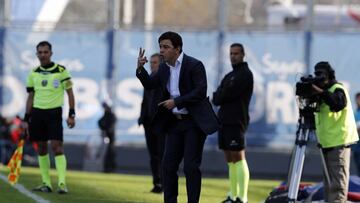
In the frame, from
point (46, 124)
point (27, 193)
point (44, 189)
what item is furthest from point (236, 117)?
point (27, 193)

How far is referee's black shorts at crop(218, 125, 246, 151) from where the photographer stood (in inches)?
512

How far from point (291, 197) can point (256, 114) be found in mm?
14335

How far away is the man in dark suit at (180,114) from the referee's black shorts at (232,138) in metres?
2.31

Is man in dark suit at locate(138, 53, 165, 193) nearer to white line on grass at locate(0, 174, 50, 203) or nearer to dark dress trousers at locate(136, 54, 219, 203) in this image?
white line on grass at locate(0, 174, 50, 203)

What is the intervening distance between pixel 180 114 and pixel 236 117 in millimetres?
2524

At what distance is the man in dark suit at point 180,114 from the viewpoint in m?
10.5

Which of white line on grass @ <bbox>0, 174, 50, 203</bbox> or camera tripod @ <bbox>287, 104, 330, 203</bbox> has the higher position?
camera tripod @ <bbox>287, 104, 330, 203</bbox>

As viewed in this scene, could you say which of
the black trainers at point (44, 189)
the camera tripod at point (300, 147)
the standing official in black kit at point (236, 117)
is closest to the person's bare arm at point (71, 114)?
the black trainers at point (44, 189)

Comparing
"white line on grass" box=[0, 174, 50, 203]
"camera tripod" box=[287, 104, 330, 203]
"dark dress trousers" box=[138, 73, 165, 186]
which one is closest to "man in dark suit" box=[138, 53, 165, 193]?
"dark dress trousers" box=[138, 73, 165, 186]

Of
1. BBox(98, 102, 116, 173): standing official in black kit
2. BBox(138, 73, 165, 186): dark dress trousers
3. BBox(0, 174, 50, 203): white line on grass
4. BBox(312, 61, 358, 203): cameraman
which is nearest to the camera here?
BBox(312, 61, 358, 203): cameraman

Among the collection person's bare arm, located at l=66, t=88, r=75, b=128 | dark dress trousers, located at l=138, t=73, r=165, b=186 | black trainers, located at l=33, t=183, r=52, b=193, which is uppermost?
person's bare arm, located at l=66, t=88, r=75, b=128

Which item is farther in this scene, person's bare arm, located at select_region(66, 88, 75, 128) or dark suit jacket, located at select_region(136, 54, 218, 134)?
person's bare arm, located at select_region(66, 88, 75, 128)

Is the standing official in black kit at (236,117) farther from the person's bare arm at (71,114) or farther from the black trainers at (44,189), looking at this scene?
the black trainers at (44,189)

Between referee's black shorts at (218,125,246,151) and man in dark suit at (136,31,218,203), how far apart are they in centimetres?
231
